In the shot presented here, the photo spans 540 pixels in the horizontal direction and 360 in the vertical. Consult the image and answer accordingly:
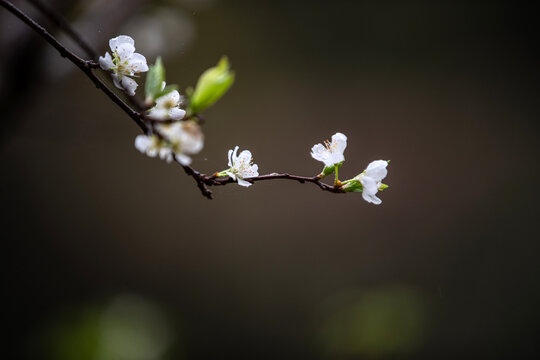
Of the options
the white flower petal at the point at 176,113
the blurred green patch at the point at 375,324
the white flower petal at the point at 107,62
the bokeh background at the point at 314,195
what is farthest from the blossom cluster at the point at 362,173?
the bokeh background at the point at 314,195

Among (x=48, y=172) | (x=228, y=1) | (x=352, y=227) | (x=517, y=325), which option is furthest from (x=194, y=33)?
(x=517, y=325)

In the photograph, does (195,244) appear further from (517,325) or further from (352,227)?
(517,325)

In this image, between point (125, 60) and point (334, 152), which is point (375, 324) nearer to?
point (334, 152)

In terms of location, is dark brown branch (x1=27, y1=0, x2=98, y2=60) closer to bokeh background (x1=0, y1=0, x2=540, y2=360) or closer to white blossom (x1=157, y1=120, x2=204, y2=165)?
white blossom (x1=157, y1=120, x2=204, y2=165)

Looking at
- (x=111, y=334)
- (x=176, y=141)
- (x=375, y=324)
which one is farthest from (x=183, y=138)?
(x=375, y=324)

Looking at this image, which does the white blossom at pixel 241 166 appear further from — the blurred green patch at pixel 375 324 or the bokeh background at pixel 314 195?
the bokeh background at pixel 314 195

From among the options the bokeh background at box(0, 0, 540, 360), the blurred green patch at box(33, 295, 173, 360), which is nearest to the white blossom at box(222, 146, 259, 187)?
the blurred green patch at box(33, 295, 173, 360)
